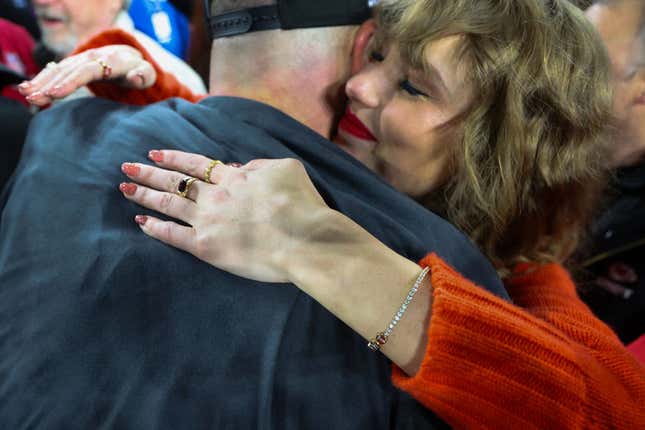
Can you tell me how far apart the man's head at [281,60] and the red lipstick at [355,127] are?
9 cm

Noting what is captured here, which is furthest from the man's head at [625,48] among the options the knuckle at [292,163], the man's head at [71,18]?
the man's head at [71,18]

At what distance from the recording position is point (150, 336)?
77 cm

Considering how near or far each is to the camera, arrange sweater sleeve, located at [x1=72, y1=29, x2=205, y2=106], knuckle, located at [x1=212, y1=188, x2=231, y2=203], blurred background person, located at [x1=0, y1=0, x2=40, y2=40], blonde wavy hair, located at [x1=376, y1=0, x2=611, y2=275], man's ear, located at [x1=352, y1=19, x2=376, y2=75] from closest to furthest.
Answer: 1. knuckle, located at [x1=212, y1=188, x2=231, y2=203]
2. blonde wavy hair, located at [x1=376, y1=0, x2=611, y2=275]
3. man's ear, located at [x1=352, y1=19, x2=376, y2=75]
4. sweater sleeve, located at [x1=72, y1=29, x2=205, y2=106]
5. blurred background person, located at [x1=0, y1=0, x2=40, y2=40]

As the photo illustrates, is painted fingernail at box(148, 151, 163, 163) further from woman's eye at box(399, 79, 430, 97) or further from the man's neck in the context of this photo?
woman's eye at box(399, 79, 430, 97)

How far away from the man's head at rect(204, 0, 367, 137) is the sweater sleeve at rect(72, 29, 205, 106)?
28 cm

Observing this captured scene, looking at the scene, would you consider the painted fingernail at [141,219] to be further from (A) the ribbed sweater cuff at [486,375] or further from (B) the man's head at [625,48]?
(B) the man's head at [625,48]

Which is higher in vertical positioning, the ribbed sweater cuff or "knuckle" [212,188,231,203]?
"knuckle" [212,188,231,203]

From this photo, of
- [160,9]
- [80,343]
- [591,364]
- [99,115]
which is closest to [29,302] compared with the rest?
[80,343]

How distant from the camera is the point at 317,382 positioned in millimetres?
782

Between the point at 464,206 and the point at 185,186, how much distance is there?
0.64 meters

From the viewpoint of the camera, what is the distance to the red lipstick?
1.23 m

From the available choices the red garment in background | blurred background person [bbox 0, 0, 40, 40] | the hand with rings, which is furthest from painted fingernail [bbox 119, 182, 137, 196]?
blurred background person [bbox 0, 0, 40, 40]

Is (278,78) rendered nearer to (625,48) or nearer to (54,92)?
(54,92)

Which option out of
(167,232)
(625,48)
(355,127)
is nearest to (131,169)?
(167,232)
